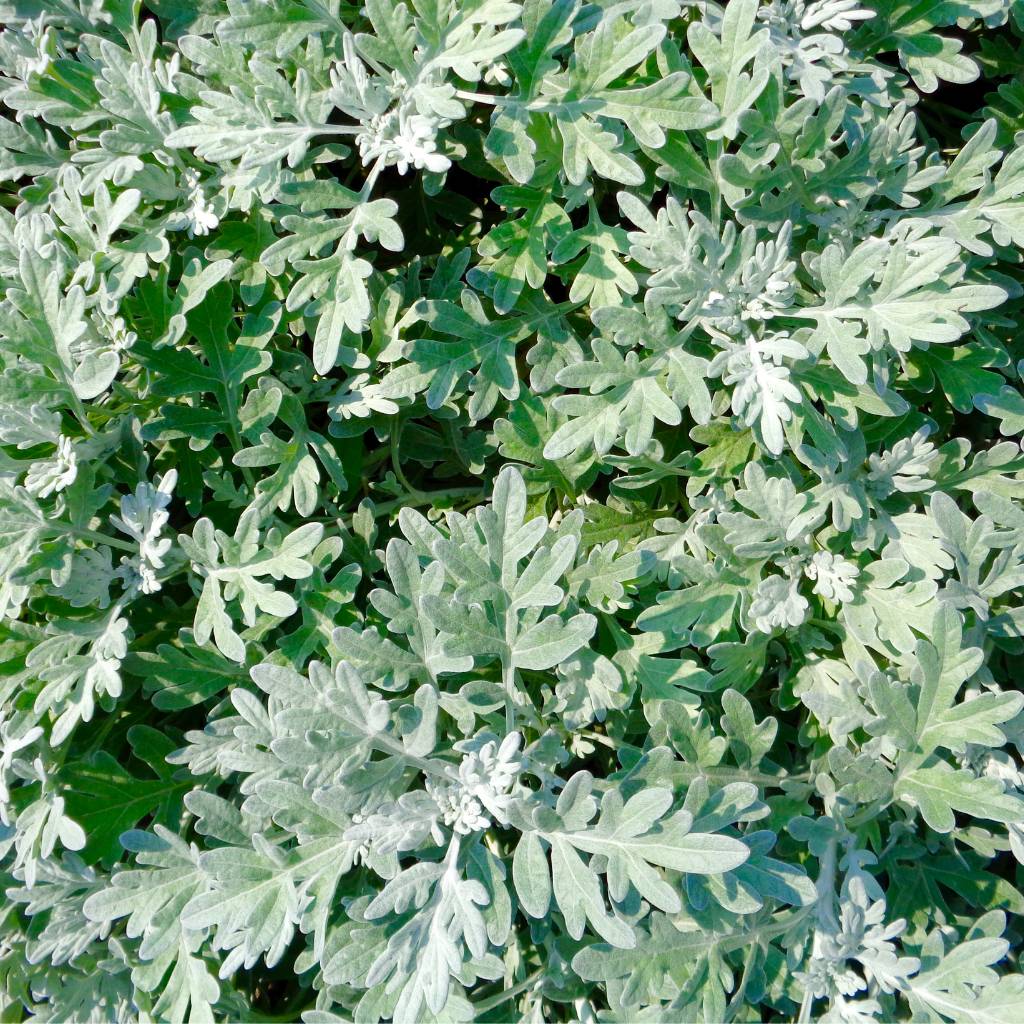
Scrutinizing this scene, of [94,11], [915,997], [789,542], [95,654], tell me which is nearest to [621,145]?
[789,542]

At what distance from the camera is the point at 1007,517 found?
2.40 meters

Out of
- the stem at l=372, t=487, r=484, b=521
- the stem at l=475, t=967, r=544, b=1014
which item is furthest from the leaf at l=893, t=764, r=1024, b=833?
the stem at l=372, t=487, r=484, b=521

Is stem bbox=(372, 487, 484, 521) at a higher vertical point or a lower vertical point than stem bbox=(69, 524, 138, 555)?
lower

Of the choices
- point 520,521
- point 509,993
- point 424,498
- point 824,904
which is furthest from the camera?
point 424,498

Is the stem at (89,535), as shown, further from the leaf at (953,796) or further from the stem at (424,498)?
the leaf at (953,796)

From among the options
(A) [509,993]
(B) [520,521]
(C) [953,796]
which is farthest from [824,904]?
(B) [520,521]

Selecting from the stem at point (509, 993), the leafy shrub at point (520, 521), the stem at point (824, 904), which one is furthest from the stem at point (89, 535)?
the stem at point (824, 904)

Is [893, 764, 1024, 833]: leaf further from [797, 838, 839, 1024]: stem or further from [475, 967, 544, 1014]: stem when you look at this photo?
[475, 967, 544, 1014]: stem

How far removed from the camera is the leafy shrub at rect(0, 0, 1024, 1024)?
7.09 ft

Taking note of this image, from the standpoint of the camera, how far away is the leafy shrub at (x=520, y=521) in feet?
7.09

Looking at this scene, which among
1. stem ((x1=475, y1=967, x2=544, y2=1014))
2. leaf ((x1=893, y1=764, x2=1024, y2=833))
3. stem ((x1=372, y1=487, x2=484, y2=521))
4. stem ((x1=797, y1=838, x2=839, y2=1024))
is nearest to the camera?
leaf ((x1=893, y1=764, x2=1024, y2=833))

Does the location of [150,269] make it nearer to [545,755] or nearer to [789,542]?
[545,755]

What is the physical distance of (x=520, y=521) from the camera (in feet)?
7.06

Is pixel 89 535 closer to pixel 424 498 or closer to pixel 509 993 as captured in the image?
pixel 424 498
